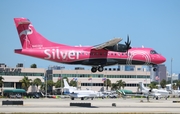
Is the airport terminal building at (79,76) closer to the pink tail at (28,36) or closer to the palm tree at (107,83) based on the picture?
the palm tree at (107,83)

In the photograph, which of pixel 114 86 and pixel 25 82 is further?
pixel 114 86

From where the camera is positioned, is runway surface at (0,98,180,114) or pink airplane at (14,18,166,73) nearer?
runway surface at (0,98,180,114)

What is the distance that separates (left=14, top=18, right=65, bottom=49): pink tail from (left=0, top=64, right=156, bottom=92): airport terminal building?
9171cm

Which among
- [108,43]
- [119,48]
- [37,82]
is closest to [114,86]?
[37,82]

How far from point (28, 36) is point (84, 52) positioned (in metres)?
9.65

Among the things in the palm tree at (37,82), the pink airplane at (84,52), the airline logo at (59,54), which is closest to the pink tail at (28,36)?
the pink airplane at (84,52)

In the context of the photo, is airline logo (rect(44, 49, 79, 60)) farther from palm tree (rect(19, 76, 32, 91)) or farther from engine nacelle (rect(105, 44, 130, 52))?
palm tree (rect(19, 76, 32, 91))

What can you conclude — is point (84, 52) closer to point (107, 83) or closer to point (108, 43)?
point (108, 43)

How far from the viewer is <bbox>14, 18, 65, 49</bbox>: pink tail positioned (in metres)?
64.7

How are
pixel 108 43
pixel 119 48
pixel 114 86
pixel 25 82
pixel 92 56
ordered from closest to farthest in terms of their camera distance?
pixel 108 43
pixel 119 48
pixel 92 56
pixel 25 82
pixel 114 86

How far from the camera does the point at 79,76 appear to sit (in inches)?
6486

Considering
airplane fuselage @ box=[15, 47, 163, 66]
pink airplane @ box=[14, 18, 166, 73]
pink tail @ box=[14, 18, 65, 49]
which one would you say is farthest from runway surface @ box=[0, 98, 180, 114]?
pink tail @ box=[14, 18, 65, 49]

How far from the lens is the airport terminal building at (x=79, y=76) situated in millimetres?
159625

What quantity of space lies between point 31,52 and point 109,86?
108 meters
